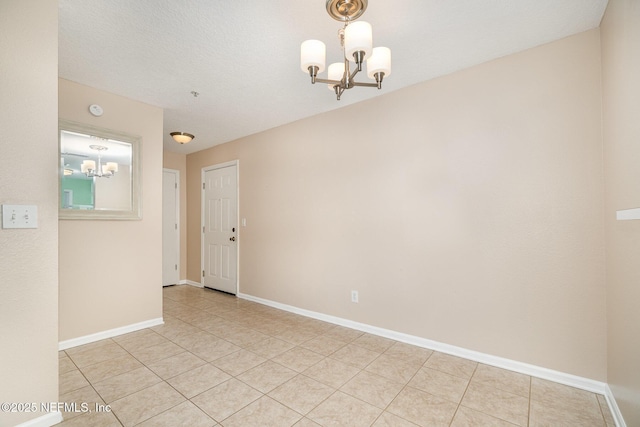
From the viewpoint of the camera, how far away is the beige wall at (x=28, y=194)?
4.78 feet

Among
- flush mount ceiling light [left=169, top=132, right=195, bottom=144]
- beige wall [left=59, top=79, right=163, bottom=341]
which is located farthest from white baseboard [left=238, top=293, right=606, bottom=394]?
flush mount ceiling light [left=169, top=132, right=195, bottom=144]

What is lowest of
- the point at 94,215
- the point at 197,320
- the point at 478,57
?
the point at 197,320

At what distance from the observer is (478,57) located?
2244 millimetres

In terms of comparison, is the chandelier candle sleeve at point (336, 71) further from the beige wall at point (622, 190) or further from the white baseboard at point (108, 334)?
the white baseboard at point (108, 334)

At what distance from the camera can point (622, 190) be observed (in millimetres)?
1566

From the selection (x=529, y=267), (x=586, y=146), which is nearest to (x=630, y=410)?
(x=529, y=267)

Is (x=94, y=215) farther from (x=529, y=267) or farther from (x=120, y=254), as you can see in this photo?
(x=529, y=267)

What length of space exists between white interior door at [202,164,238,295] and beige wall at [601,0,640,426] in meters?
4.09

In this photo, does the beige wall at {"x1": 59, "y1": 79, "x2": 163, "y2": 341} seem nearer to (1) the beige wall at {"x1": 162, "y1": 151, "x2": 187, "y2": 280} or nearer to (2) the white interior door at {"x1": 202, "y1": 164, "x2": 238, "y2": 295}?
(2) the white interior door at {"x1": 202, "y1": 164, "x2": 238, "y2": 295}

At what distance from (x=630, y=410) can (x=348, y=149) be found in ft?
8.98

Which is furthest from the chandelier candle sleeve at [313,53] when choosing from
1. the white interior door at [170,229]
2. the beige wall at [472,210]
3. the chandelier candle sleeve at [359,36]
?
the white interior door at [170,229]

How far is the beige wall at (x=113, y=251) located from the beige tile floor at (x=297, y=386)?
291 mm

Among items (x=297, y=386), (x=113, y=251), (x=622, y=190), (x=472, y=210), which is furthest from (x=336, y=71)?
(x=113, y=251)

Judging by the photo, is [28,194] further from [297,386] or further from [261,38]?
[297,386]
